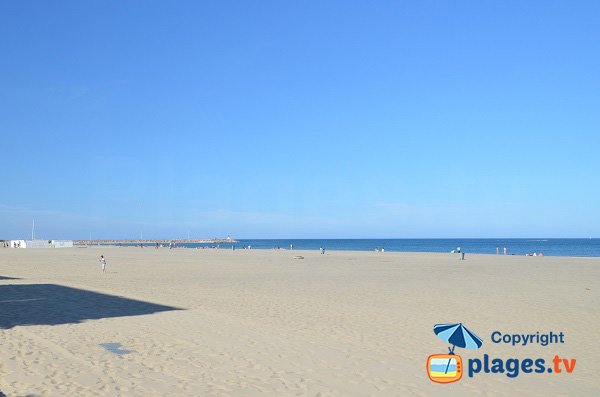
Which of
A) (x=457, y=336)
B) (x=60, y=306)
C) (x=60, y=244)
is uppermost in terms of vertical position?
(x=60, y=244)

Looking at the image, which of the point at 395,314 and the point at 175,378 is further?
the point at 395,314

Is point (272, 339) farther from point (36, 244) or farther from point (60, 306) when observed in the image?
point (36, 244)

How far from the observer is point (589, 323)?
43.1 feet

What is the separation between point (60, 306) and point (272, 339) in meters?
7.99

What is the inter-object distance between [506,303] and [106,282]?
57.6 feet

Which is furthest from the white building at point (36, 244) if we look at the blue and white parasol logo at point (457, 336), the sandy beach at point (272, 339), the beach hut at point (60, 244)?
the blue and white parasol logo at point (457, 336)

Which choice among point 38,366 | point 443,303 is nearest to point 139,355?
point 38,366

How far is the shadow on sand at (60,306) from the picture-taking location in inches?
511

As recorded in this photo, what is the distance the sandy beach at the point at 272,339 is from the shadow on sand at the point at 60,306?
0.16ft

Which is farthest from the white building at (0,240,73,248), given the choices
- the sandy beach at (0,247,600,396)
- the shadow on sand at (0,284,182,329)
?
the shadow on sand at (0,284,182,329)

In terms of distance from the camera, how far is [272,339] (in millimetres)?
10844

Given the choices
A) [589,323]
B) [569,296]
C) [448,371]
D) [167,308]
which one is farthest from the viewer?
[569,296]

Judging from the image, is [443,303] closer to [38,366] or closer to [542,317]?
[542,317]

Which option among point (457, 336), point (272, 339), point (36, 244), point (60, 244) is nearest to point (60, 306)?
point (272, 339)
